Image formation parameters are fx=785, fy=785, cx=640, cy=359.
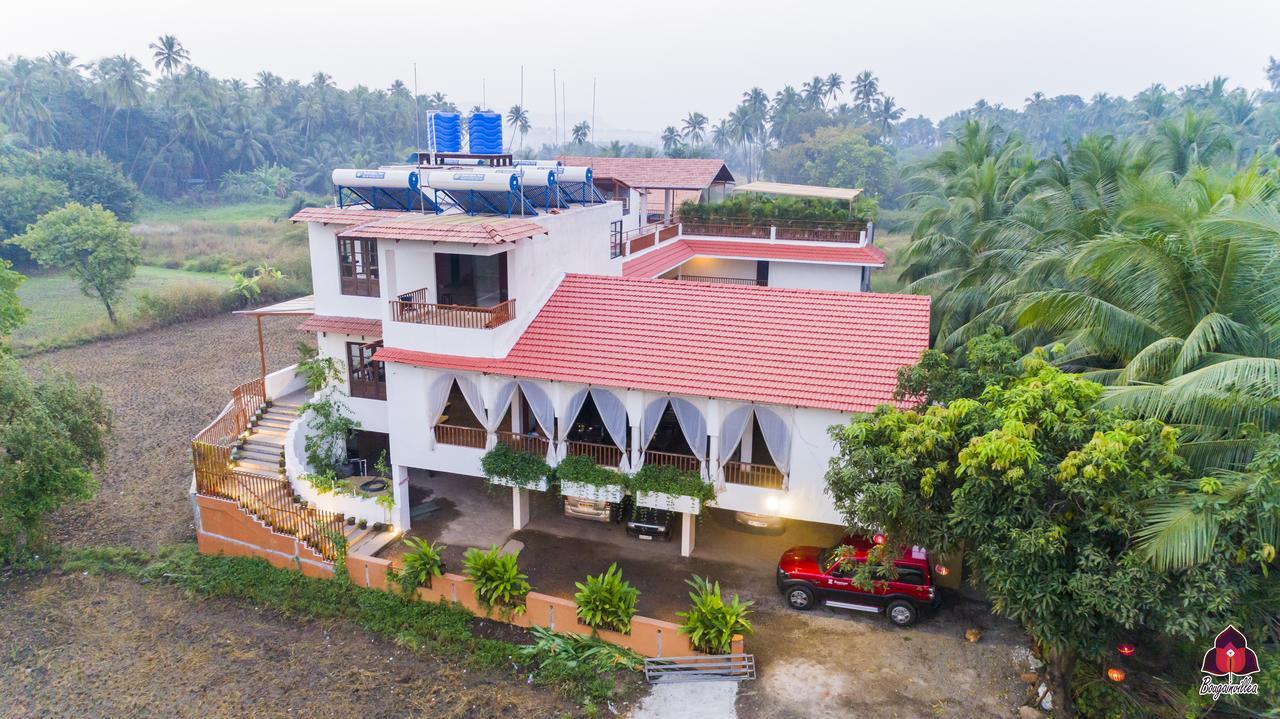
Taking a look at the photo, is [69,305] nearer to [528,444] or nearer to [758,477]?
[528,444]

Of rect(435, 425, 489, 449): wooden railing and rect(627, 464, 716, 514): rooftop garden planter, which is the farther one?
rect(435, 425, 489, 449): wooden railing

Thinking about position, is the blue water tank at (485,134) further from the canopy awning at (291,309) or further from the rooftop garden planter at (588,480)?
the rooftop garden planter at (588,480)

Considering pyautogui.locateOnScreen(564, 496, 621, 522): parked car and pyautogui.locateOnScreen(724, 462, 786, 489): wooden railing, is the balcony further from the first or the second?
pyautogui.locateOnScreen(724, 462, 786, 489): wooden railing

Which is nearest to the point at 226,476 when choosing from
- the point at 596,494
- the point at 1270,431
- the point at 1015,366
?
the point at 596,494

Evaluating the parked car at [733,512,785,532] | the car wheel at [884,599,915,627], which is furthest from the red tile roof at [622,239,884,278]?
the car wheel at [884,599,915,627]

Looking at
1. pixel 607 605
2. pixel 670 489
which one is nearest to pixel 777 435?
pixel 670 489
